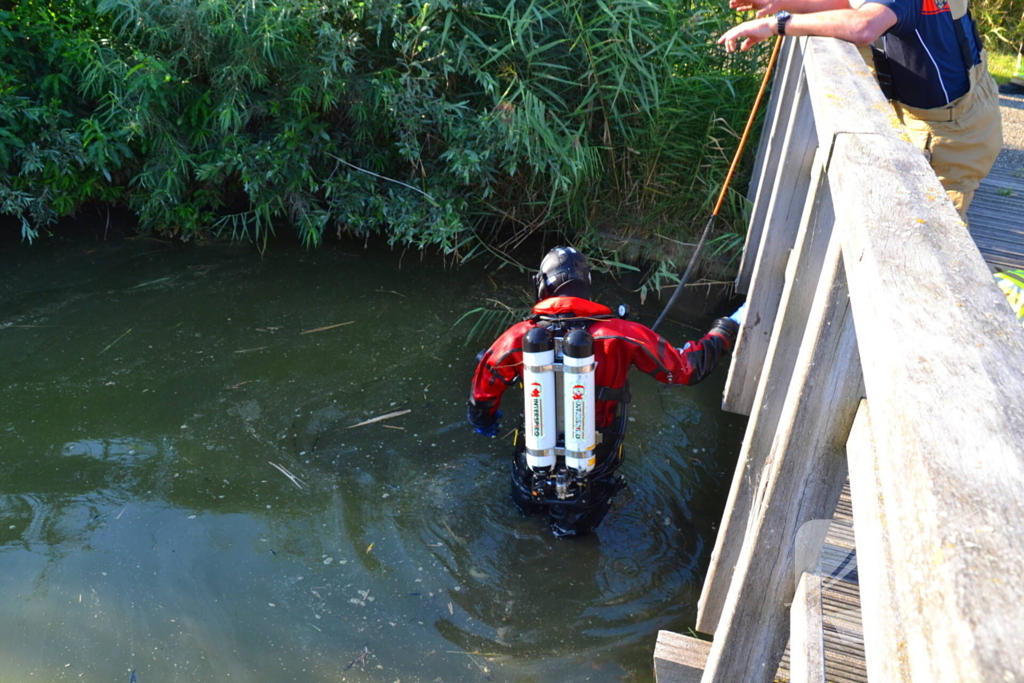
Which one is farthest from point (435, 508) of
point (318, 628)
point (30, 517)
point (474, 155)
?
point (474, 155)

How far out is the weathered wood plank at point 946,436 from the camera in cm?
65

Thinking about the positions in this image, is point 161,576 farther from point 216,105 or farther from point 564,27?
point 564,27

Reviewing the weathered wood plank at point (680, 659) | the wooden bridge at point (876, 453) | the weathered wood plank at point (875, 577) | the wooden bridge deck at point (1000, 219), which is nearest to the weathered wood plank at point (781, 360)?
the wooden bridge at point (876, 453)

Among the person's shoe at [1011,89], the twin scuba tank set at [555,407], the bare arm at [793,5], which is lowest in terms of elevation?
the twin scuba tank set at [555,407]

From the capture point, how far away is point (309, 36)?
5.44 m

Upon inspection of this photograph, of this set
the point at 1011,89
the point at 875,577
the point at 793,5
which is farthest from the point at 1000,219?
the point at 875,577

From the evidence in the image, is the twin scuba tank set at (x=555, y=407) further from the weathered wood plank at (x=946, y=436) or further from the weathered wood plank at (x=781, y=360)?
the weathered wood plank at (x=946, y=436)

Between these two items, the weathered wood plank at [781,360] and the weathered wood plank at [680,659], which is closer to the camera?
the weathered wood plank at [781,360]

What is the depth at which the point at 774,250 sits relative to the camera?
3.54 m

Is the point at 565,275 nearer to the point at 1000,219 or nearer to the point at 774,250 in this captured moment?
the point at 774,250

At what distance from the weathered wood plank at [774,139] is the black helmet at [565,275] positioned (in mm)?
1028

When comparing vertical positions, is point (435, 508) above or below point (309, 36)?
below

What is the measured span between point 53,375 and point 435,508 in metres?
2.59

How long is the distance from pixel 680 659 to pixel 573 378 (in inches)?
42.0
